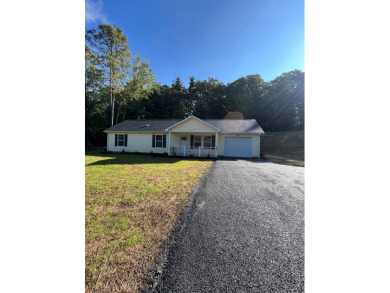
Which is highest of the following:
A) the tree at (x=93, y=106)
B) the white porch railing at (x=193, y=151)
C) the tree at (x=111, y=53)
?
the tree at (x=111, y=53)

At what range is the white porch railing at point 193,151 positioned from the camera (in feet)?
40.6

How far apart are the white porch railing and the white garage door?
5.81ft

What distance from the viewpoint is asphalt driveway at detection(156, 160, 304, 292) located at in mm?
1403

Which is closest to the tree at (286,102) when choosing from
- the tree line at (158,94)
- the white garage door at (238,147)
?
the tree line at (158,94)

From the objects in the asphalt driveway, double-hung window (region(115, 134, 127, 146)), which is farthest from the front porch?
the asphalt driveway

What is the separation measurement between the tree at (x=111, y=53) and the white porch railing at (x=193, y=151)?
12.5 metres

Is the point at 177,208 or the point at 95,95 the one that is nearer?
the point at 177,208

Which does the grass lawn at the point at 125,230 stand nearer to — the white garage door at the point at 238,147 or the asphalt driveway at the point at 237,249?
the asphalt driveway at the point at 237,249
